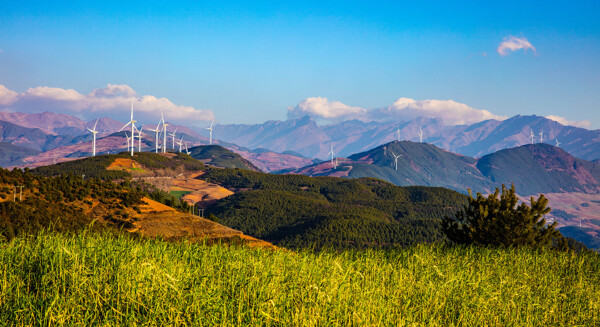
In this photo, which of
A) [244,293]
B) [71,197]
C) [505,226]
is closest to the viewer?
[244,293]

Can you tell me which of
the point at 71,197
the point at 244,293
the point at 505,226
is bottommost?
the point at 71,197

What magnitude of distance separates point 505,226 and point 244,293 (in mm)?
26675

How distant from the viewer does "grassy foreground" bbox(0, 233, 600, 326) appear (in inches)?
305

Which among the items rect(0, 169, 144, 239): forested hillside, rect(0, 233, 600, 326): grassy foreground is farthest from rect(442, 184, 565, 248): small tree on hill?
rect(0, 169, 144, 239): forested hillside

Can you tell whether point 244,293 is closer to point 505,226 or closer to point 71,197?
point 505,226

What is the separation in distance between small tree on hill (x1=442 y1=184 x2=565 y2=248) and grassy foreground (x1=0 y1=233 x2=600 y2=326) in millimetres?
19101

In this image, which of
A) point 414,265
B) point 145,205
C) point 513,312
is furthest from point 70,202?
point 513,312

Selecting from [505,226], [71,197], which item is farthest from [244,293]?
[71,197]

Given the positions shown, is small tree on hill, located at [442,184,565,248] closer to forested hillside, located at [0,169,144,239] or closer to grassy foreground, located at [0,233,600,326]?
grassy foreground, located at [0,233,600,326]

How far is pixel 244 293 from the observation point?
8656 mm

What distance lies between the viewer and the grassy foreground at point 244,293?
7.76m

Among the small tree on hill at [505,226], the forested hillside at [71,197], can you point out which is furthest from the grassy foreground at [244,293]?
the forested hillside at [71,197]

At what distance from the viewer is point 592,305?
36.2 feet

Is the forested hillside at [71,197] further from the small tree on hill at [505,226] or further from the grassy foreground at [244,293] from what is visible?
the small tree on hill at [505,226]
